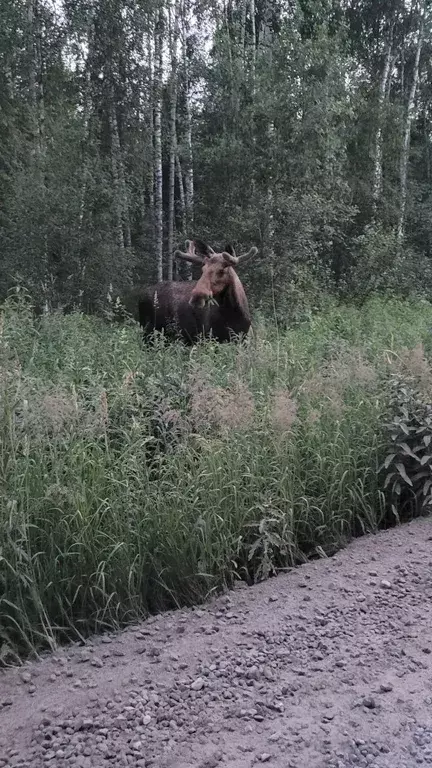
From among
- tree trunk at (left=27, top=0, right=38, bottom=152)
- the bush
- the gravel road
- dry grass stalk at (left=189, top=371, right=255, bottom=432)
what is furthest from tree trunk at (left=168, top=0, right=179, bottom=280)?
the gravel road

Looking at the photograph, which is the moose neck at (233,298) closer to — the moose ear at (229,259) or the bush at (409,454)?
the moose ear at (229,259)

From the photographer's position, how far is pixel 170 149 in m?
15.7

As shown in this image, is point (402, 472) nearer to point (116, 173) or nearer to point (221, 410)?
point (221, 410)

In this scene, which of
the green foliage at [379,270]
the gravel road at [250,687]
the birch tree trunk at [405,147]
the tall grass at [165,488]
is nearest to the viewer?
the gravel road at [250,687]

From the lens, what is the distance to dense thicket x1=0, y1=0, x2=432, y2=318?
11594mm

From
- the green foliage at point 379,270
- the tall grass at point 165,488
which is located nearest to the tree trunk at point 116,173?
the green foliage at point 379,270

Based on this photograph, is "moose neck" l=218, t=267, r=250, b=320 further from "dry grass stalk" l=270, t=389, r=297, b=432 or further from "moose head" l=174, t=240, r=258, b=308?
"dry grass stalk" l=270, t=389, r=297, b=432

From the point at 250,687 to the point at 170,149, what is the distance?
1445 cm

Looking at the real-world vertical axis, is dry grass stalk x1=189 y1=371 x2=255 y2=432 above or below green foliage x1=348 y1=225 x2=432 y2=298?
below

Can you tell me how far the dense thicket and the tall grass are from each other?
659 cm

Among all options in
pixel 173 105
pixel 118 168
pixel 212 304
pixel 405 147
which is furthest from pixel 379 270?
pixel 212 304

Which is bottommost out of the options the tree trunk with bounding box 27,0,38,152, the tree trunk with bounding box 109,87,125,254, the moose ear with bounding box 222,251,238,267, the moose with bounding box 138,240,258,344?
the moose with bounding box 138,240,258,344

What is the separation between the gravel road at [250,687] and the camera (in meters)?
2.48

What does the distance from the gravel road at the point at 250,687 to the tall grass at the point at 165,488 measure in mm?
236
